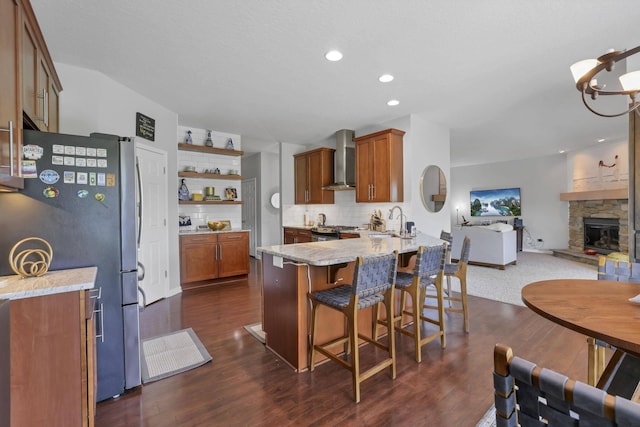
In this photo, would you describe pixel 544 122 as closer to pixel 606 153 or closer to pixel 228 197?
pixel 606 153

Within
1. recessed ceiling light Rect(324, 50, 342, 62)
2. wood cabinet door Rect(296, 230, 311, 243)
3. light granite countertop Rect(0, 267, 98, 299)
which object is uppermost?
recessed ceiling light Rect(324, 50, 342, 62)

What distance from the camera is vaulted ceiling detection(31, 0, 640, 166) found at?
2.12m

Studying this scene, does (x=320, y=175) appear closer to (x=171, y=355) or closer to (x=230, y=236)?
(x=230, y=236)

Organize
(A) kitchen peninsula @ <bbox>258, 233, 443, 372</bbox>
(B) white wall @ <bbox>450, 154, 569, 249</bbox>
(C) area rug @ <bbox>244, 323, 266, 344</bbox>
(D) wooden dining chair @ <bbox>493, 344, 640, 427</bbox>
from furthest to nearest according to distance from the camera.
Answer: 1. (B) white wall @ <bbox>450, 154, 569, 249</bbox>
2. (C) area rug @ <bbox>244, 323, 266, 344</bbox>
3. (A) kitchen peninsula @ <bbox>258, 233, 443, 372</bbox>
4. (D) wooden dining chair @ <bbox>493, 344, 640, 427</bbox>

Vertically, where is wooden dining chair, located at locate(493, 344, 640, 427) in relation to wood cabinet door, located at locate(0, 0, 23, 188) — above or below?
below

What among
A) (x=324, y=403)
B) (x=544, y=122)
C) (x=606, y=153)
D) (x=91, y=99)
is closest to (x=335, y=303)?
(x=324, y=403)

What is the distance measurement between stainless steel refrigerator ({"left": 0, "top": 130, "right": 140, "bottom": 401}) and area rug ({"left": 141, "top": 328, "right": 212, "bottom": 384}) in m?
0.24

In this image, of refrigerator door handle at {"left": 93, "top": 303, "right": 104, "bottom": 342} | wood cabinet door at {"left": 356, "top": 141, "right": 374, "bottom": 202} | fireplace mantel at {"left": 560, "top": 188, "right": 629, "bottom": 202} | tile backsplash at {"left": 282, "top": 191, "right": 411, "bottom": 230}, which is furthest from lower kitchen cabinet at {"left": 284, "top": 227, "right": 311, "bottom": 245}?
fireplace mantel at {"left": 560, "top": 188, "right": 629, "bottom": 202}

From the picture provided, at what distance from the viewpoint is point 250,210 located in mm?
7676

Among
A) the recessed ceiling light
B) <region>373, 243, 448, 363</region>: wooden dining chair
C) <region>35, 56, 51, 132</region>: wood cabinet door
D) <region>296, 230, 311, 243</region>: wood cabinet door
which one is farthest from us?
<region>296, 230, 311, 243</region>: wood cabinet door

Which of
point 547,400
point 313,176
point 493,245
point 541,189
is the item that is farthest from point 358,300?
point 541,189

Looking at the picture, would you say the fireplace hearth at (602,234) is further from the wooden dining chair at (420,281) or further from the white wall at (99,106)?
the white wall at (99,106)

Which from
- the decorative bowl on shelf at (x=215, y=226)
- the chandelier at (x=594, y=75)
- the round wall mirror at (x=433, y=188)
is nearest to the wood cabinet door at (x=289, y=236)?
the decorative bowl on shelf at (x=215, y=226)

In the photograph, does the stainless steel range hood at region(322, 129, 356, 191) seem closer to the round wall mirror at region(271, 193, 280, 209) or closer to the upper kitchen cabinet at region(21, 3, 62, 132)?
the round wall mirror at region(271, 193, 280, 209)
